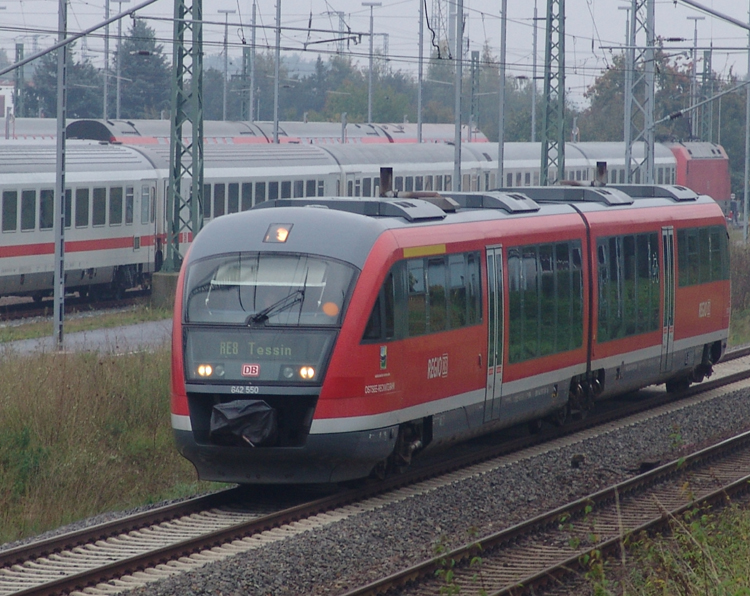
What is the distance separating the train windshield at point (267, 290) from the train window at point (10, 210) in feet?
48.3

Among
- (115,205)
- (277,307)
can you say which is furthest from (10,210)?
(277,307)

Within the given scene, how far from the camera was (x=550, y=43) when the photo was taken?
31750 millimetres

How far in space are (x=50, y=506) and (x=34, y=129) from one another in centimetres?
3444

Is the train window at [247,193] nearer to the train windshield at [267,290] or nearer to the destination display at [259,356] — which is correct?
the train windshield at [267,290]

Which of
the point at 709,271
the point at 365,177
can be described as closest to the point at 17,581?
the point at 709,271

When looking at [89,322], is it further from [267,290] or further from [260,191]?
[267,290]

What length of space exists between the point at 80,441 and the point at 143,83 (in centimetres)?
7989

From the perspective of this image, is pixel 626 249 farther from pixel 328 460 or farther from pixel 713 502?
pixel 328 460

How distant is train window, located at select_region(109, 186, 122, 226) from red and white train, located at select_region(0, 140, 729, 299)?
0.07ft

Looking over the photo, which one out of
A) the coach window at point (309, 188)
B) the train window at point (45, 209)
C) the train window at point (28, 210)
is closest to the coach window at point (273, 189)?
the coach window at point (309, 188)

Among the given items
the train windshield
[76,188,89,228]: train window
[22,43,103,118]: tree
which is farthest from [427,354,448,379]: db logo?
[22,43,103,118]: tree

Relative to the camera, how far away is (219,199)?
102 feet

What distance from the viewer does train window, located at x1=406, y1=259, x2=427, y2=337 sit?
1170 cm

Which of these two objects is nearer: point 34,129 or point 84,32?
point 84,32
